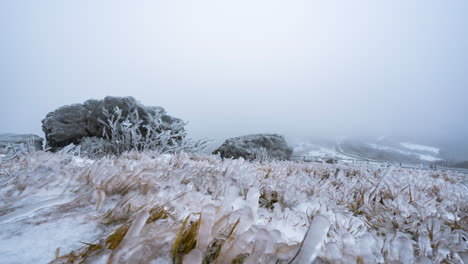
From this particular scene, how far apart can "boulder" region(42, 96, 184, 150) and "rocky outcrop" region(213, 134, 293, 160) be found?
2.71 metres

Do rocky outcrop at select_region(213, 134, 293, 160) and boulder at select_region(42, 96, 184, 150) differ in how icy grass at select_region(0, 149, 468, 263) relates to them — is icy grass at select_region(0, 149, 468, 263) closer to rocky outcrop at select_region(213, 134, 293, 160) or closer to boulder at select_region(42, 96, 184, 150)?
boulder at select_region(42, 96, 184, 150)

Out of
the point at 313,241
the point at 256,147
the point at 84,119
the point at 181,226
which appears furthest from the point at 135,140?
the point at 256,147

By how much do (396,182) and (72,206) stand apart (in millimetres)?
3213

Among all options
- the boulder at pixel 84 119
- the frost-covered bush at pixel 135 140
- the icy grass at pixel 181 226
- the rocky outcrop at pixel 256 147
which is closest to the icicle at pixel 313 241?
the icy grass at pixel 181 226

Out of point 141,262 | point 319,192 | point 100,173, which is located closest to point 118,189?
point 100,173

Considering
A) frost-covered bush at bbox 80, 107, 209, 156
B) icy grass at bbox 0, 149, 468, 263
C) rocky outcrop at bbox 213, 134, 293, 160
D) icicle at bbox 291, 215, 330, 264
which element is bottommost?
rocky outcrop at bbox 213, 134, 293, 160

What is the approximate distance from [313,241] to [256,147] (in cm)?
1022

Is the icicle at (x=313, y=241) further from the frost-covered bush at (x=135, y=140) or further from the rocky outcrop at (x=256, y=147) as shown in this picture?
the rocky outcrop at (x=256, y=147)

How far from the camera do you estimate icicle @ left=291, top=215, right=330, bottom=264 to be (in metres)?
0.58

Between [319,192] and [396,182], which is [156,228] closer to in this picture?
[319,192]

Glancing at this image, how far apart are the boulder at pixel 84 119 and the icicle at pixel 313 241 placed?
7.61 meters

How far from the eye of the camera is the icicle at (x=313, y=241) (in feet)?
1.90

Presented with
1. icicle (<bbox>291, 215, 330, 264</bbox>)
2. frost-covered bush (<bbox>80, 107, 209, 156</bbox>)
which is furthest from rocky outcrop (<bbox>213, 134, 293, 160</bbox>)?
icicle (<bbox>291, 215, 330, 264</bbox>)

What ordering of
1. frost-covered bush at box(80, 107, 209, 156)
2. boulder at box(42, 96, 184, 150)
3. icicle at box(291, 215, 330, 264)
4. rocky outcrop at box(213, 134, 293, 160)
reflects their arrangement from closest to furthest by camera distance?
icicle at box(291, 215, 330, 264), frost-covered bush at box(80, 107, 209, 156), boulder at box(42, 96, 184, 150), rocky outcrop at box(213, 134, 293, 160)
